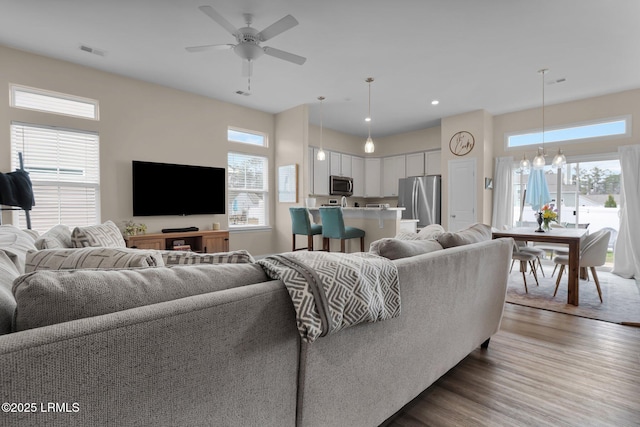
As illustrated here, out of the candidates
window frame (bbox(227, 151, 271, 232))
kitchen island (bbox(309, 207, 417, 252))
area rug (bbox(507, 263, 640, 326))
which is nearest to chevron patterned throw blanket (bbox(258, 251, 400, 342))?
area rug (bbox(507, 263, 640, 326))

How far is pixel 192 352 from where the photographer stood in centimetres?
73

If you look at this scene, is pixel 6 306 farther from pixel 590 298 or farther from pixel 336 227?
pixel 590 298

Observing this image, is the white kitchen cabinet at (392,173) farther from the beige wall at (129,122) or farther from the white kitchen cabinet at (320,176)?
the beige wall at (129,122)

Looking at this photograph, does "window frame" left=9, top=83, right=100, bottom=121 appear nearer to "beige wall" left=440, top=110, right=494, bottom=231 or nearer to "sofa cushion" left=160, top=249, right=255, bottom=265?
"sofa cushion" left=160, top=249, right=255, bottom=265

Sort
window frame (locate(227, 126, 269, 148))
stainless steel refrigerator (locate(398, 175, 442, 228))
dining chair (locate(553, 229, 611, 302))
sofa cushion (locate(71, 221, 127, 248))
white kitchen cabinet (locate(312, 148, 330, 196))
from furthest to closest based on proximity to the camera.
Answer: white kitchen cabinet (locate(312, 148, 330, 196)), stainless steel refrigerator (locate(398, 175, 442, 228)), window frame (locate(227, 126, 269, 148)), dining chair (locate(553, 229, 611, 302)), sofa cushion (locate(71, 221, 127, 248))

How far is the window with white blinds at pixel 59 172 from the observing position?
3551 mm

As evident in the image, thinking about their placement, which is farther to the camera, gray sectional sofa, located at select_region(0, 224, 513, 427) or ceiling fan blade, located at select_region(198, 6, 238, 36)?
ceiling fan blade, located at select_region(198, 6, 238, 36)

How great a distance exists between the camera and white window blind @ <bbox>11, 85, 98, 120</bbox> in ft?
11.5

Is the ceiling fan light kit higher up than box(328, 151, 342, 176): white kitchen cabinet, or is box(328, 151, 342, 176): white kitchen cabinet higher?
the ceiling fan light kit

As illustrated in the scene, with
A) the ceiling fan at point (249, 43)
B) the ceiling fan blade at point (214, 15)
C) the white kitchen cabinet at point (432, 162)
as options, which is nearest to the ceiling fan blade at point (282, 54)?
the ceiling fan at point (249, 43)

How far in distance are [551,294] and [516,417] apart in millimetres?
2665

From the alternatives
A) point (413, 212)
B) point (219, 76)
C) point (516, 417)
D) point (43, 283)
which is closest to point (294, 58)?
point (219, 76)

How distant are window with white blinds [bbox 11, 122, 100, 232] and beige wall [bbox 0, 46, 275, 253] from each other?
9cm

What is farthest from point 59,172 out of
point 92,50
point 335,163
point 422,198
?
point 422,198
